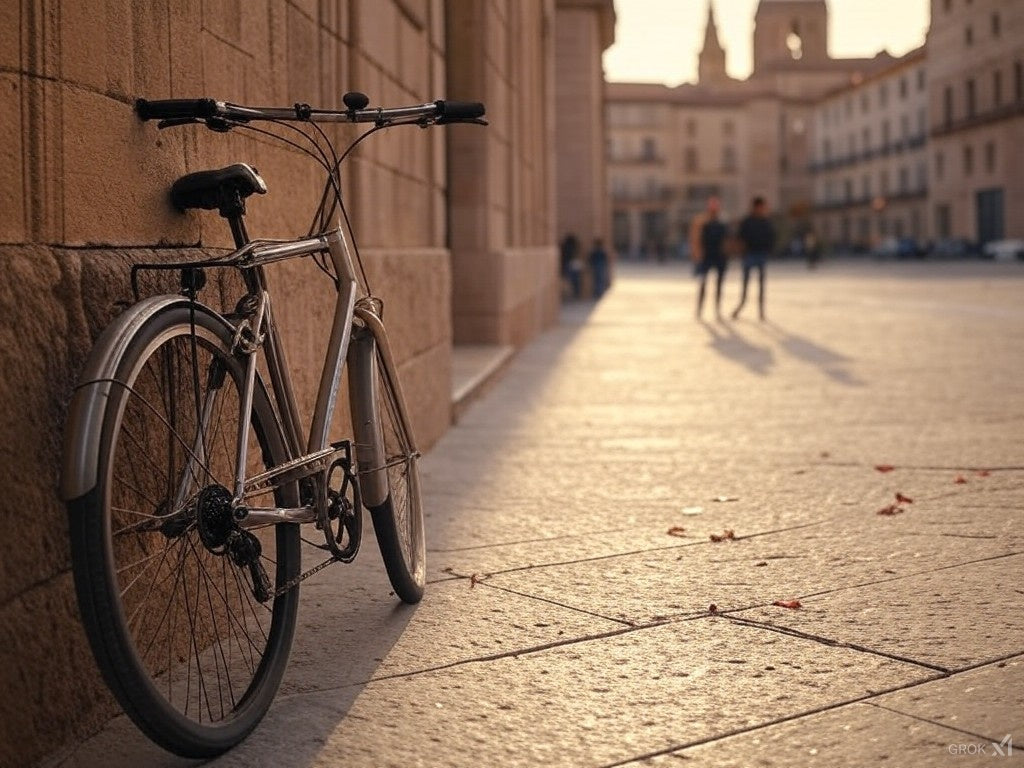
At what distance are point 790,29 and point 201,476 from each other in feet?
475

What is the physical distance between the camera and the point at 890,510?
217 inches

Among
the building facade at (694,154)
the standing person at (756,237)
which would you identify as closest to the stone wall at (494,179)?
the standing person at (756,237)

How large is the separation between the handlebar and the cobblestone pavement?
1.27 metres

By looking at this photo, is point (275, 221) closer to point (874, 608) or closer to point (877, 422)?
point (874, 608)

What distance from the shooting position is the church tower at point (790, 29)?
140 m

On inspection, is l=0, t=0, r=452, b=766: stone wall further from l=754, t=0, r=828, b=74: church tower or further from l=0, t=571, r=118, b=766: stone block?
l=754, t=0, r=828, b=74: church tower

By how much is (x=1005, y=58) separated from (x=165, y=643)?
76338mm

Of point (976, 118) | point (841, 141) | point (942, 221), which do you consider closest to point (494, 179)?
point (976, 118)

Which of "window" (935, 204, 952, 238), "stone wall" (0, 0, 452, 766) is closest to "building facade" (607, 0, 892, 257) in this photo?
"window" (935, 204, 952, 238)

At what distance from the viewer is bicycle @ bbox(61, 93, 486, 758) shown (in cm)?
263

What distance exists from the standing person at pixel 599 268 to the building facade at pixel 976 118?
45202 mm

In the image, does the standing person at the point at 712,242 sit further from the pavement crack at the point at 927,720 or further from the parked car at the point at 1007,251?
the parked car at the point at 1007,251

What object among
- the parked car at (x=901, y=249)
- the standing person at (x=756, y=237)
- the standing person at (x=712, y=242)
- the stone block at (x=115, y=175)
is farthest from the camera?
the parked car at (x=901, y=249)

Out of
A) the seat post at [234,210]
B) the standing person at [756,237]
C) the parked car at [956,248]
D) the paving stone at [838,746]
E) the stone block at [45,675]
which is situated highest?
the parked car at [956,248]
